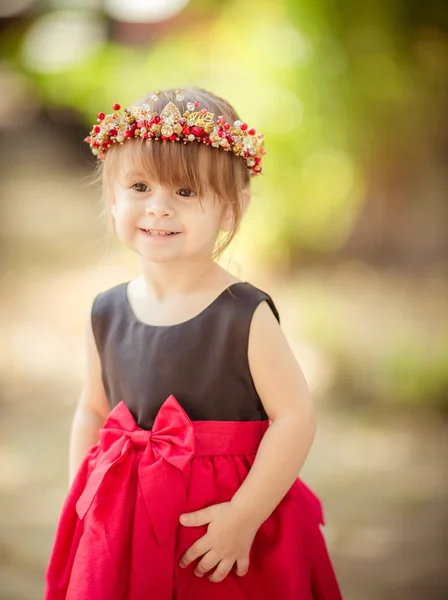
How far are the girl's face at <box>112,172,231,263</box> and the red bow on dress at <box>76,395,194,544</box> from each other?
26 centimetres

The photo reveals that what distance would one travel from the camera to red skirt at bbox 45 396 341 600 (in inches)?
45.1

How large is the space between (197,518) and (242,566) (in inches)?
4.7

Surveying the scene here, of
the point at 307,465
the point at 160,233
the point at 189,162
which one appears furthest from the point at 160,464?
the point at 307,465

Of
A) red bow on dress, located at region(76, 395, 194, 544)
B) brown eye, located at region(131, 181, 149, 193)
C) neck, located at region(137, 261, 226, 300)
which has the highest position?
brown eye, located at region(131, 181, 149, 193)

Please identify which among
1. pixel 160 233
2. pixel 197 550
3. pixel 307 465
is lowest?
pixel 307 465

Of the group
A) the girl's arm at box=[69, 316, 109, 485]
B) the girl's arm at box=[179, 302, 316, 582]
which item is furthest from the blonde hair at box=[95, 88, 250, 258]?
the girl's arm at box=[69, 316, 109, 485]

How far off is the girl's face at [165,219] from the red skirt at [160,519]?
263mm

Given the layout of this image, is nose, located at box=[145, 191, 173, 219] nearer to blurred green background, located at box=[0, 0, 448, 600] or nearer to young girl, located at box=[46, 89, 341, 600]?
young girl, located at box=[46, 89, 341, 600]

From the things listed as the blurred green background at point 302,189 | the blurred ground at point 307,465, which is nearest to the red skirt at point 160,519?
the blurred ground at point 307,465

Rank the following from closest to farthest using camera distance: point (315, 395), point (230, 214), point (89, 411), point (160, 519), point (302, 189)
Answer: point (160, 519) → point (230, 214) → point (89, 411) → point (315, 395) → point (302, 189)

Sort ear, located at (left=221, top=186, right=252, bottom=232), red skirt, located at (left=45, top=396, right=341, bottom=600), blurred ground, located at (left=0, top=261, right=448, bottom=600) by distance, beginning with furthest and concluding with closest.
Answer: blurred ground, located at (left=0, top=261, right=448, bottom=600)
ear, located at (left=221, top=186, right=252, bottom=232)
red skirt, located at (left=45, top=396, right=341, bottom=600)

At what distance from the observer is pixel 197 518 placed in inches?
45.7

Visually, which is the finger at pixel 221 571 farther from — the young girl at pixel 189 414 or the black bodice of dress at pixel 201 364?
the black bodice of dress at pixel 201 364

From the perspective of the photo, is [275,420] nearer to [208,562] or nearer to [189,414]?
[189,414]
